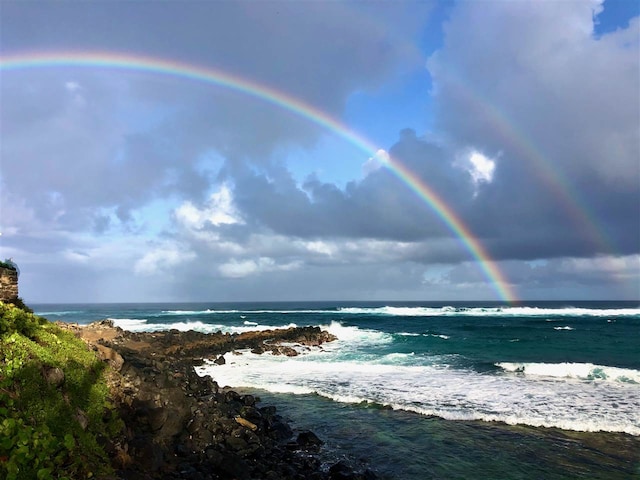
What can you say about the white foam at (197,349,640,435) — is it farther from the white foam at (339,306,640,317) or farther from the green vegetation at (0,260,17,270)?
the white foam at (339,306,640,317)

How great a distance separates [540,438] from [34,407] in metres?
15.5

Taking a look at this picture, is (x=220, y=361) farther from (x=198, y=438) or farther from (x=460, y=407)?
(x=198, y=438)

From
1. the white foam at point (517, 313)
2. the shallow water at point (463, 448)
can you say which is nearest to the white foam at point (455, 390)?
the shallow water at point (463, 448)

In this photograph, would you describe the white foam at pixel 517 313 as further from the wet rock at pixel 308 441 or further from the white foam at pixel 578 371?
the wet rock at pixel 308 441

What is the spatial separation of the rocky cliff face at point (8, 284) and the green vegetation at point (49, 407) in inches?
136

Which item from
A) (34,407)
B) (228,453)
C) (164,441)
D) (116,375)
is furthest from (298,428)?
(34,407)

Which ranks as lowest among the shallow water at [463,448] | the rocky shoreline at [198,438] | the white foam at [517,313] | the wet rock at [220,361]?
the white foam at [517,313]

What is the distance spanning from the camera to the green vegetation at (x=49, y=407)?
6.52 m

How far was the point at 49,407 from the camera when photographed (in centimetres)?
830

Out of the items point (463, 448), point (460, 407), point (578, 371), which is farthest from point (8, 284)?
point (578, 371)

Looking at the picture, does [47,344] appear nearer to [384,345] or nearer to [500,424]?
[500,424]

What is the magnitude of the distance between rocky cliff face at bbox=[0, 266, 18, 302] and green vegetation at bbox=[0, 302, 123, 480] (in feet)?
11.3

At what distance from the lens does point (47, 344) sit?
10.6 metres

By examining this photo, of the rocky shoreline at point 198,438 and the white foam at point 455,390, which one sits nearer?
the rocky shoreline at point 198,438
